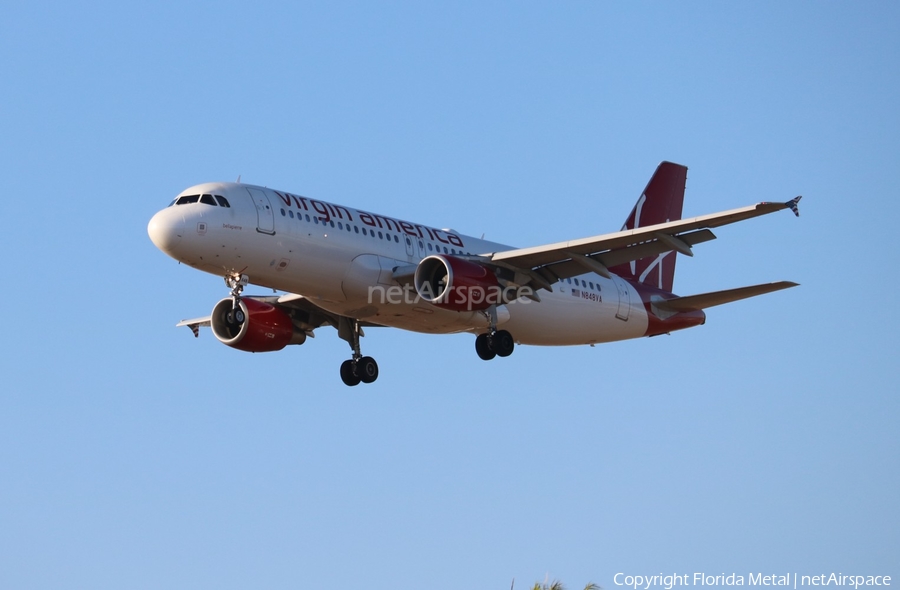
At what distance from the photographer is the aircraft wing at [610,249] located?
35.5 meters

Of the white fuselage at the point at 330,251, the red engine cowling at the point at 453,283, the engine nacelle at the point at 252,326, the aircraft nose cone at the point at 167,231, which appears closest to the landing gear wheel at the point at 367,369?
the engine nacelle at the point at 252,326

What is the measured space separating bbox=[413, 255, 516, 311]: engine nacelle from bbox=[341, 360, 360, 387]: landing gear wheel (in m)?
6.11

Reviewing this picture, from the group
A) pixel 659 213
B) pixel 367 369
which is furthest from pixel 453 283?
pixel 659 213

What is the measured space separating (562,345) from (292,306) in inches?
356

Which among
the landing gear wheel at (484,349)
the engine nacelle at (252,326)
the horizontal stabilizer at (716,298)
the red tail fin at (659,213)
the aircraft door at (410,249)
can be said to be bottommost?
the engine nacelle at (252,326)

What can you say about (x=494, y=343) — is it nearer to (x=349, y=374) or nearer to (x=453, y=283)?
(x=453, y=283)

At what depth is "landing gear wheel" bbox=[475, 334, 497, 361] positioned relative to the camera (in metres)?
41.3

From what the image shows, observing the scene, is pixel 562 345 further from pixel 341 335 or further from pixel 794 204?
pixel 794 204

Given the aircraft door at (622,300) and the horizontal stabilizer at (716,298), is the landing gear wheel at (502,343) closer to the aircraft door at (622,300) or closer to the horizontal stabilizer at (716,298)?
the aircraft door at (622,300)

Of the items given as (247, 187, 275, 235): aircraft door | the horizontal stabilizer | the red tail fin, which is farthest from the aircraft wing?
the red tail fin

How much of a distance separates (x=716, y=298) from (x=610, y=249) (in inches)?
238

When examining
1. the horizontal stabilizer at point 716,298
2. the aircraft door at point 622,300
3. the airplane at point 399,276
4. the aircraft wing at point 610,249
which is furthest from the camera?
the aircraft door at point 622,300

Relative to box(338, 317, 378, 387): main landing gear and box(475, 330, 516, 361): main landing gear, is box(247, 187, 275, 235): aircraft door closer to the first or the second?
box(338, 317, 378, 387): main landing gear

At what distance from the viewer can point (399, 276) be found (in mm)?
38531
